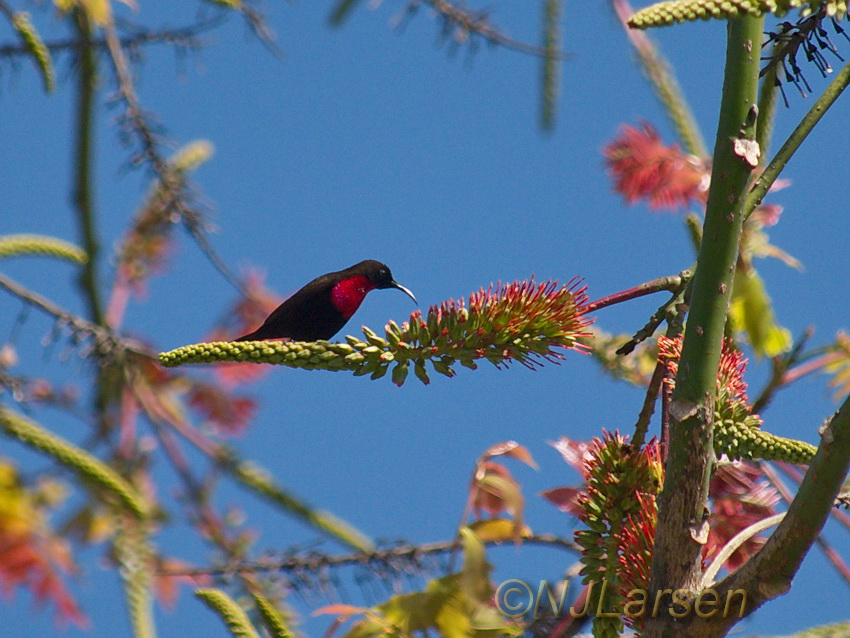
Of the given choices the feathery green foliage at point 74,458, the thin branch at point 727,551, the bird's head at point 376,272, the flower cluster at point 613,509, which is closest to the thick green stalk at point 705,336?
the thin branch at point 727,551

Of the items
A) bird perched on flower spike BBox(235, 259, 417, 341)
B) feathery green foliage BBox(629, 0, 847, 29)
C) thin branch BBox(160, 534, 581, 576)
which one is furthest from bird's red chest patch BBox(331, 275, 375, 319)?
feathery green foliage BBox(629, 0, 847, 29)

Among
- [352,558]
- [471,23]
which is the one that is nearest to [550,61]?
[471,23]

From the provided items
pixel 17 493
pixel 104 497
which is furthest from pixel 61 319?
pixel 17 493

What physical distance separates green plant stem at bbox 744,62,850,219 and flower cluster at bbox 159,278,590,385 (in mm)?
316

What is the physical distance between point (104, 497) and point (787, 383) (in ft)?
5.14

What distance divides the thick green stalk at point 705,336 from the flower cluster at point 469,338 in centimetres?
25

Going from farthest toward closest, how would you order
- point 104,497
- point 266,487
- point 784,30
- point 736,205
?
1. point 266,487
2. point 104,497
3. point 784,30
4. point 736,205

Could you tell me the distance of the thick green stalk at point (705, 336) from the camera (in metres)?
1.06

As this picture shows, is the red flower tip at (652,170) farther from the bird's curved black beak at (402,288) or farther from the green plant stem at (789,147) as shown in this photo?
the green plant stem at (789,147)

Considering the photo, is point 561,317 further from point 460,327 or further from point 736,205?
point 736,205

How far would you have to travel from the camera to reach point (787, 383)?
2189mm

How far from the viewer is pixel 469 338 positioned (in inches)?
54.3

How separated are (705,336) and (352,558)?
3.70ft

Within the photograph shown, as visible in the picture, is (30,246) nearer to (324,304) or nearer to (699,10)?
(324,304)
